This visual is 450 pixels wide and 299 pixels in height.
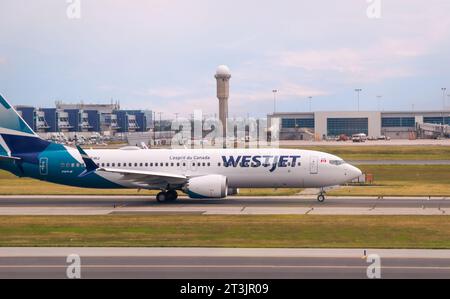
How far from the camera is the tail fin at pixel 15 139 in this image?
4638cm

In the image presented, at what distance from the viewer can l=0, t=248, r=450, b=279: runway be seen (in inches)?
843

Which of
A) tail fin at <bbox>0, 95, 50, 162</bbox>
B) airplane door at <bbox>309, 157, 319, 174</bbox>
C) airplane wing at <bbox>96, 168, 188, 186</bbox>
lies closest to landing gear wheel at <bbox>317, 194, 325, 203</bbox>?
airplane door at <bbox>309, 157, 319, 174</bbox>

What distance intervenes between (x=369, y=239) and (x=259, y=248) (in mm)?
5240

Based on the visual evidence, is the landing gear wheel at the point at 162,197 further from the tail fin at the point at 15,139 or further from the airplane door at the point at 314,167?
the airplane door at the point at 314,167

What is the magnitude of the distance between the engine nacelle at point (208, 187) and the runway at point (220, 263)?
16296mm

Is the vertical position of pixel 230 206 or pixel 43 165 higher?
pixel 43 165

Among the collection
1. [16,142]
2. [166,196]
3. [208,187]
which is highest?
[16,142]

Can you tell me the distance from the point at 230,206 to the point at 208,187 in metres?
2.02

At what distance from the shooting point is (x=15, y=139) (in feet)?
152

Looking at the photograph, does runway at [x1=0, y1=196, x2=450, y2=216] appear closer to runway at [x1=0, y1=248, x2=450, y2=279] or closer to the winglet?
the winglet

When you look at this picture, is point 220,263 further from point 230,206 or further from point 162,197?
point 162,197

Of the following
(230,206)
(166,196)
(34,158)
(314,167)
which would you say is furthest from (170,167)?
(314,167)
